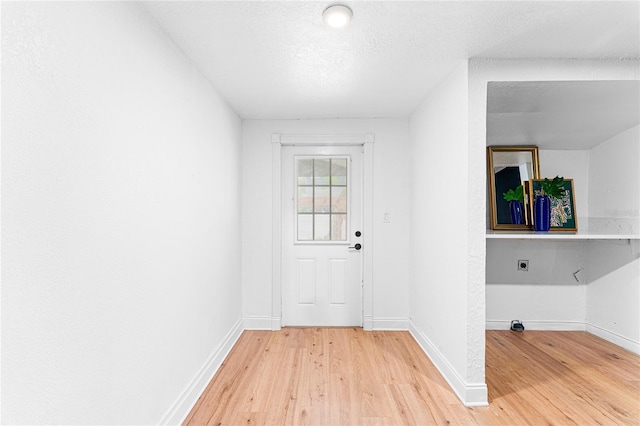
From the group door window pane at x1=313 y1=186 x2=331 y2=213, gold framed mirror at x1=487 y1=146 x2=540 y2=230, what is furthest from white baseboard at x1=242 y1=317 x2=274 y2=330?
gold framed mirror at x1=487 y1=146 x2=540 y2=230

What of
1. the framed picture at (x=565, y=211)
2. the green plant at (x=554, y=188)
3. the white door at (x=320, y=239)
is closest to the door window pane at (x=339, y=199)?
the white door at (x=320, y=239)

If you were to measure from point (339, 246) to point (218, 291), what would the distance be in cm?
141

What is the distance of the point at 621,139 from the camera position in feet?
10.1

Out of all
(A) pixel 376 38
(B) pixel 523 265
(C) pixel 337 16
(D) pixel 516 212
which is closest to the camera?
(C) pixel 337 16

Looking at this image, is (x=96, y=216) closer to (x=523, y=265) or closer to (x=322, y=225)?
(x=322, y=225)

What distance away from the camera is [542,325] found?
11.4ft

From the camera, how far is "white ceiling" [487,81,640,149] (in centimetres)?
239

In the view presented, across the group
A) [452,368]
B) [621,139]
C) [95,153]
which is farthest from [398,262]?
[95,153]

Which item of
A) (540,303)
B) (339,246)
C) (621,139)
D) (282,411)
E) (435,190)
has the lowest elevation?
(282,411)

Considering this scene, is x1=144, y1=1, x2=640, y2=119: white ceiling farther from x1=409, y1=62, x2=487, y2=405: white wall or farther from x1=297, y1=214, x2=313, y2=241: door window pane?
x1=297, y1=214, x2=313, y2=241: door window pane

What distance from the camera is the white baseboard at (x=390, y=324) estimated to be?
3549 mm

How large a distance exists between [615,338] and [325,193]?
308 centimetres

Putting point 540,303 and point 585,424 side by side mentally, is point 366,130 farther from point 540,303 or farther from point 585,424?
point 585,424

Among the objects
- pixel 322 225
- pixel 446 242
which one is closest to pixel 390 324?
pixel 322 225
